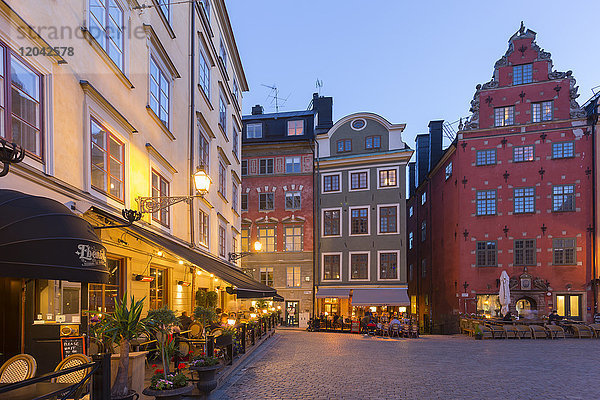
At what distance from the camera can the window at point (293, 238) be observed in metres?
32.7

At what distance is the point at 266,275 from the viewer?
107 ft

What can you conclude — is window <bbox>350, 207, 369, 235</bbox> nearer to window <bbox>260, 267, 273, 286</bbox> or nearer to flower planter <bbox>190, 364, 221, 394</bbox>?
window <bbox>260, 267, 273, 286</bbox>

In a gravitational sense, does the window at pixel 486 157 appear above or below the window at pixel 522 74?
below

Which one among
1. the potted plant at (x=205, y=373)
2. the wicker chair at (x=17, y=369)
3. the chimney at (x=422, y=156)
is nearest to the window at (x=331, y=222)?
the chimney at (x=422, y=156)

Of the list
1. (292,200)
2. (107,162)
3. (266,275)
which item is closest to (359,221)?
(292,200)

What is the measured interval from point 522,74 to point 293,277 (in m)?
21.6

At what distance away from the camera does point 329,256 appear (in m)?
32.3

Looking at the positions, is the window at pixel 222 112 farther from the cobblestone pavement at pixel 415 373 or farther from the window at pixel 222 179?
the cobblestone pavement at pixel 415 373

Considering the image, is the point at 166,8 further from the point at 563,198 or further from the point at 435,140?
the point at 435,140

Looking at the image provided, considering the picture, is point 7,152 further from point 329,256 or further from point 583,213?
point 583,213

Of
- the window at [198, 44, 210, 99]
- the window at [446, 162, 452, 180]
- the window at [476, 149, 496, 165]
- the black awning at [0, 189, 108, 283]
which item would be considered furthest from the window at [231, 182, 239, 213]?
the black awning at [0, 189, 108, 283]

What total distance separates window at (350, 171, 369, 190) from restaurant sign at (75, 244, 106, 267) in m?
27.0

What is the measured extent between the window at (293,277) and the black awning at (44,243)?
1057 inches

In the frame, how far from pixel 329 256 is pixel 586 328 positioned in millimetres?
16500
